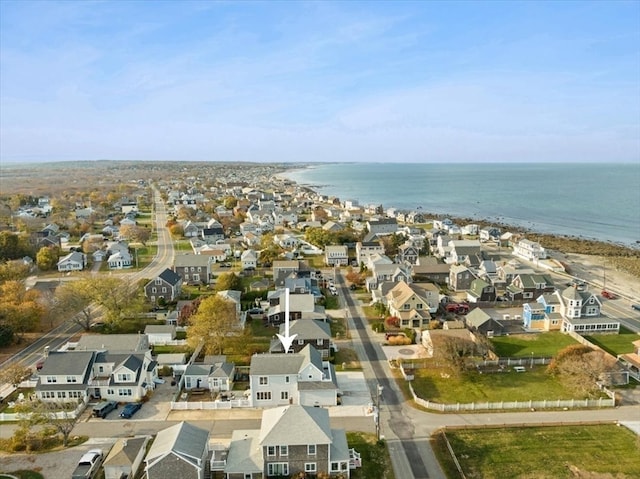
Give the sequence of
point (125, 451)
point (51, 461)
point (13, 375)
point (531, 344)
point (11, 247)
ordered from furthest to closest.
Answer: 1. point (11, 247)
2. point (531, 344)
3. point (13, 375)
4. point (51, 461)
5. point (125, 451)

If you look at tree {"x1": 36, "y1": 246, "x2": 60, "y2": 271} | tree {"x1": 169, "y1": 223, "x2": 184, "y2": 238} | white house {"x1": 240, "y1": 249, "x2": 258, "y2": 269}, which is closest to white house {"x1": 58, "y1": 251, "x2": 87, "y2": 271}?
tree {"x1": 36, "y1": 246, "x2": 60, "y2": 271}

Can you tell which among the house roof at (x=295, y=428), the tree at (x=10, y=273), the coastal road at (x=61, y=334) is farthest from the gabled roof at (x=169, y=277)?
the house roof at (x=295, y=428)

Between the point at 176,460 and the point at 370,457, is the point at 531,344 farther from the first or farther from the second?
the point at 176,460

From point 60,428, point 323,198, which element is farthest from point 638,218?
point 60,428

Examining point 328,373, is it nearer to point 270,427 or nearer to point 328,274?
point 270,427

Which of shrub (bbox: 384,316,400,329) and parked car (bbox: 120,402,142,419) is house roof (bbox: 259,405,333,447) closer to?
parked car (bbox: 120,402,142,419)

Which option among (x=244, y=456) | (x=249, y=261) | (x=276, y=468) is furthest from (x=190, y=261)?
(x=276, y=468)

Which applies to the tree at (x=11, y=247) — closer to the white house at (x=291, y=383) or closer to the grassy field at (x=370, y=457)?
the white house at (x=291, y=383)
